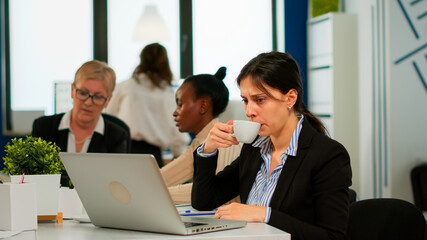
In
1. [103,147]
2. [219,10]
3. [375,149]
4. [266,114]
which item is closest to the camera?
[266,114]

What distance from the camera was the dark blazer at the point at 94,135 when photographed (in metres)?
2.69

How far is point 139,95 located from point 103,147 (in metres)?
1.53

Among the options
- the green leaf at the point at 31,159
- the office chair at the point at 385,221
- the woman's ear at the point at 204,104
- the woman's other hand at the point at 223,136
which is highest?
the woman's ear at the point at 204,104

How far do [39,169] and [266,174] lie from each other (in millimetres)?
695

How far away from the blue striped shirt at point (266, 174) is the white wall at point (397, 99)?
3661 millimetres

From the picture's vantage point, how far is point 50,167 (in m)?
1.58

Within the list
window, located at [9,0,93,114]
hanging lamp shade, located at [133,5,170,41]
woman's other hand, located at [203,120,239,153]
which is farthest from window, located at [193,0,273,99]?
woman's other hand, located at [203,120,239,153]

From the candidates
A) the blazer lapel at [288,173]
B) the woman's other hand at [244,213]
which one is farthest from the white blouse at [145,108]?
the woman's other hand at [244,213]

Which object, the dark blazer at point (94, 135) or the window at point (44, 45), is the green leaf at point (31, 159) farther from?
the window at point (44, 45)

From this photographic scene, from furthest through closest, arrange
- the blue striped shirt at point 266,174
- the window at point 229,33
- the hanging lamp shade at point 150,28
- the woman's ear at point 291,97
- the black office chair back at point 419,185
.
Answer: the window at point 229,33, the hanging lamp shade at point 150,28, the black office chair back at point 419,185, the woman's ear at point 291,97, the blue striped shirt at point 266,174

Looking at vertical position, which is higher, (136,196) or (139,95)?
(139,95)

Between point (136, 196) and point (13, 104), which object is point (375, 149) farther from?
point (136, 196)

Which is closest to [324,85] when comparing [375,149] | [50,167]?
[375,149]

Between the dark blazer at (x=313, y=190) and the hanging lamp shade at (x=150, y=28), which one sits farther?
the hanging lamp shade at (x=150, y=28)
